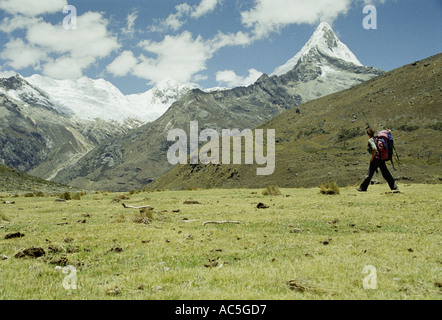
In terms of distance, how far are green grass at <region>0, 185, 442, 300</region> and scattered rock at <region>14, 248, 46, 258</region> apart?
0.76 feet

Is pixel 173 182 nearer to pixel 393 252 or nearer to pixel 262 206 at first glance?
pixel 262 206

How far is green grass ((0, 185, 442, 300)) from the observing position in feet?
19.6

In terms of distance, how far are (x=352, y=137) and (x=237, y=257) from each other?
11404 cm

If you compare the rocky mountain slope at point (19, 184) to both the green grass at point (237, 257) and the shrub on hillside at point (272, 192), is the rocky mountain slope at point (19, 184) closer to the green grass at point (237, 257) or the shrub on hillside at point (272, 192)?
the shrub on hillside at point (272, 192)

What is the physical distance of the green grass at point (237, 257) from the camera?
235 inches

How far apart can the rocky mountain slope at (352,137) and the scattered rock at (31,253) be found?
2500 inches

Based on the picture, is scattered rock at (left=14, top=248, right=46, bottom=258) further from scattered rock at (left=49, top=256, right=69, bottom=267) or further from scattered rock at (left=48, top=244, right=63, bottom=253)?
scattered rock at (left=49, top=256, right=69, bottom=267)

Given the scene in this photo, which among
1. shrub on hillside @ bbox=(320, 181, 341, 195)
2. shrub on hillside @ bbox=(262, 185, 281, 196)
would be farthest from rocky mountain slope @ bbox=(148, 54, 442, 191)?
shrub on hillside @ bbox=(320, 181, 341, 195)

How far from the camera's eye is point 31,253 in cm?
897

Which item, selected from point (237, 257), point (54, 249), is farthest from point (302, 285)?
point (54, 249)

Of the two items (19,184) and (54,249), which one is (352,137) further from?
(54,249)

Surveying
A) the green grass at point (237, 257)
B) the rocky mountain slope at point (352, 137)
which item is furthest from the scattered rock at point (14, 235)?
the rocky mountain slope at point (352, 137)

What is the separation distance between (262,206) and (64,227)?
34.0 ft
